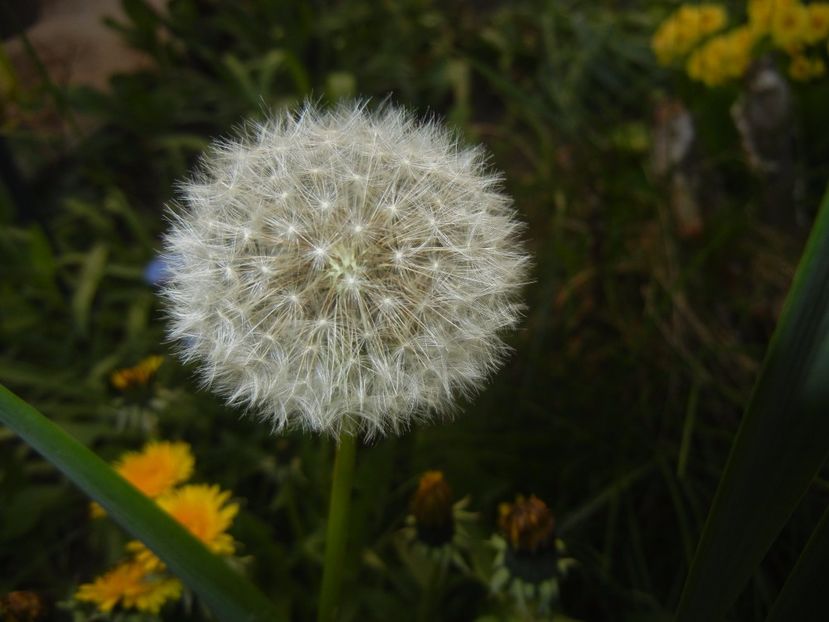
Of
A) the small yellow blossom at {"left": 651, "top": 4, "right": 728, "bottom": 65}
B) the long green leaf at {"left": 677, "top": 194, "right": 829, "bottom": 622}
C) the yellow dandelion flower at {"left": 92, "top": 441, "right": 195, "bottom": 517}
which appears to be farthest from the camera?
the small yellow blossom at {"left": 651, "top": 4, "right": 728, "bottom": 65}

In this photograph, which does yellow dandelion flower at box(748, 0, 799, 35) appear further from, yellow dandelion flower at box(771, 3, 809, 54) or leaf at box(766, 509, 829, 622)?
leaf at box(766, 509, 829, 622)

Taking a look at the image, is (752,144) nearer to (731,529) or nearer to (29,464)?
(731,529)

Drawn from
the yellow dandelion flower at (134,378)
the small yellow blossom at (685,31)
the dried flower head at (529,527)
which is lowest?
the dried flower head at (529,527)

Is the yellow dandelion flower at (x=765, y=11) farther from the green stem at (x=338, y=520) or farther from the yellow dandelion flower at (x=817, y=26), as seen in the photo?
the green stem at (x=338, y=520)

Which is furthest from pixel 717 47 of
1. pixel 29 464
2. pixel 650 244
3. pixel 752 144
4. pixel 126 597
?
pixel 29 464

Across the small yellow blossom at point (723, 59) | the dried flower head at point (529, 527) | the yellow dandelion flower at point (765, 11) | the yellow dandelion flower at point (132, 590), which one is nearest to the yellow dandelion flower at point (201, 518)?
the yellow dandelion flower at point (132, 590)

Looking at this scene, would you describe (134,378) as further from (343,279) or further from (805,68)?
(805,68)

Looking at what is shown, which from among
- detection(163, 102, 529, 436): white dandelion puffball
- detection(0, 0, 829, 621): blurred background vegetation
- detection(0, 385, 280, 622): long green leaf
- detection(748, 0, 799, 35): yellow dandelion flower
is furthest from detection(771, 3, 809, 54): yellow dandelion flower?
detection(0, 385, 280, 622): long green leaf
